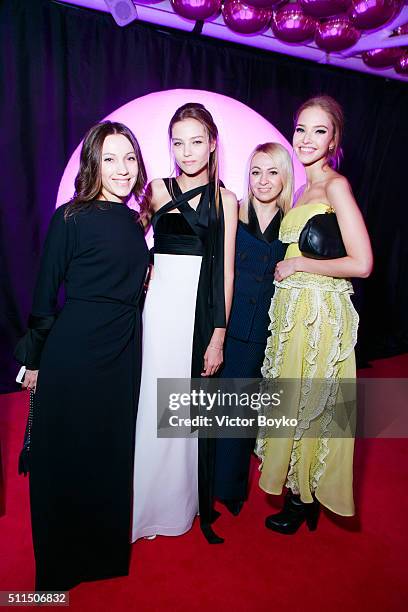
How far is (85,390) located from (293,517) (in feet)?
4.32

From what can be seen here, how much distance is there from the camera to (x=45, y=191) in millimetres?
3586

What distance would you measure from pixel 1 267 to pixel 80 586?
2.53 m

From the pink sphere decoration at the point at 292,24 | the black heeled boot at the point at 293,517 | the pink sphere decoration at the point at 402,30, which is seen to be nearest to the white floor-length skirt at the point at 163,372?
→ the black heeled boot at the point at 293,517

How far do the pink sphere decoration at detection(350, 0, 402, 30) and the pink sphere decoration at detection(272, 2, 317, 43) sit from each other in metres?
0.35

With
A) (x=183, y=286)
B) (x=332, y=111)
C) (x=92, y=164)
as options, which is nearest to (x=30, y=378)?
(x=183, y=286)

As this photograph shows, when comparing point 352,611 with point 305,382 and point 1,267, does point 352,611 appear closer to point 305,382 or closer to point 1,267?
point 305,382

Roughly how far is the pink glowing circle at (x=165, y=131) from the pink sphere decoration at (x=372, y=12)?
1094 millimetres

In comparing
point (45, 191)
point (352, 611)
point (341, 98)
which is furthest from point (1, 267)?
point (341, 98)

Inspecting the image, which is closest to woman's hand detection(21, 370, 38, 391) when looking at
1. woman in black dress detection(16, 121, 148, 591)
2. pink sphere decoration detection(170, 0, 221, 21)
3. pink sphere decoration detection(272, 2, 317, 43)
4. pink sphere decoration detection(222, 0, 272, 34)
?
woman in black dress detection(16, 121, 148, 591)

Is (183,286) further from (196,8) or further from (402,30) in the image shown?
(402,30)

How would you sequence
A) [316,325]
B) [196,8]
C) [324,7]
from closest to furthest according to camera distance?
1. [316,325]
2. [324,7]
3. [196,8]

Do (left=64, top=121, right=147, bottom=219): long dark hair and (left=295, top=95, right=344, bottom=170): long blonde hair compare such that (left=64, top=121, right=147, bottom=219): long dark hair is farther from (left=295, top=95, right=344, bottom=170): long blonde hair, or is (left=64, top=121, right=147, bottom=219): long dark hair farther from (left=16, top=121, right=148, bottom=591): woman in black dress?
(left=295, top=95, right=344, bottom=170): long blonde hair

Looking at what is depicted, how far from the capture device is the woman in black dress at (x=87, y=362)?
1655mm

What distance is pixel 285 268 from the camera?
2078 millimetres
